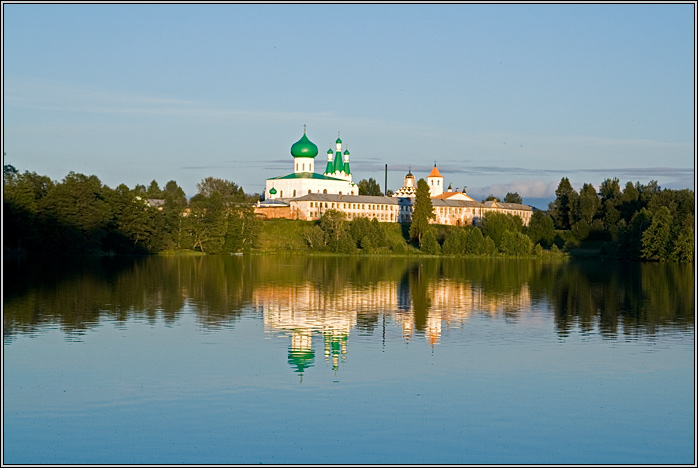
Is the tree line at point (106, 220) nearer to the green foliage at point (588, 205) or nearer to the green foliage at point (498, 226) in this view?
the green foliage at point (498, 226)

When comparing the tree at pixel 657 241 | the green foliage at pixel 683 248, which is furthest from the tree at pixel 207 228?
the green foliage at pixel 683 248

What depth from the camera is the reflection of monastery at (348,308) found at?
20547 millimetres

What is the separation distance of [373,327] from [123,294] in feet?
38.7

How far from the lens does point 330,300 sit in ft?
103

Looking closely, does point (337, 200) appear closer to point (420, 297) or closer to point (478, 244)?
point (478, 244)

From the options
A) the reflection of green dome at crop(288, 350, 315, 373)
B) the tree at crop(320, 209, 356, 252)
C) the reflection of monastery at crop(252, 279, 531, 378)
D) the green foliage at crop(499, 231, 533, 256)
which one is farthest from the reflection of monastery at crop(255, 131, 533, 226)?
the reflection of green dome at crop(288, 350, 315, 373)

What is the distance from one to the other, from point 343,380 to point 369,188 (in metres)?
118

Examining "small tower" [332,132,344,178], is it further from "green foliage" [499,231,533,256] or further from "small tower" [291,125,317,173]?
"green foliage" [499,231,533,256]


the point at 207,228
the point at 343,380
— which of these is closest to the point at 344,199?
the point at 207,228

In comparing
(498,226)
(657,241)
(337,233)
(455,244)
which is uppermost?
(498,226)

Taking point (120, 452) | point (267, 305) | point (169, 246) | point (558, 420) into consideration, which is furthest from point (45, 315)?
point (169, 246)

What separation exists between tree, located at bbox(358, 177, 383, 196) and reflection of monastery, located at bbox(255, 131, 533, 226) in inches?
277

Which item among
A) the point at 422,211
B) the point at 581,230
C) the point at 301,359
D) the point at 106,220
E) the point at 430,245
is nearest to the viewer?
the point at 301,359

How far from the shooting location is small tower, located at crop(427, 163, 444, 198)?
12912cm
